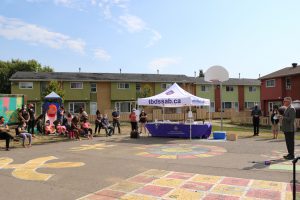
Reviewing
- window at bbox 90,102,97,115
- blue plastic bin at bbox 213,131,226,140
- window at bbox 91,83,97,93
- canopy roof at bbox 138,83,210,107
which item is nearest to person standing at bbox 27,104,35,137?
canopy roof at bbox 138,83,210,107

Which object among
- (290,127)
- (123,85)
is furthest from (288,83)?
(290,127)

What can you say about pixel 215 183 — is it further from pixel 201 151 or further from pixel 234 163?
pixel 201 151

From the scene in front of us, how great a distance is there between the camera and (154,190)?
715cm

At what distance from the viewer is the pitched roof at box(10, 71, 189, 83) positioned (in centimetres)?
4208

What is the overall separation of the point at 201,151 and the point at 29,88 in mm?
33883

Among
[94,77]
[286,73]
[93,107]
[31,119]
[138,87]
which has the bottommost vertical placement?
[31,119]

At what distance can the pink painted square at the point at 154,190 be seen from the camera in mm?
6923

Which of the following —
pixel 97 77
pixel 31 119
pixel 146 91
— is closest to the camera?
pixel 31 119

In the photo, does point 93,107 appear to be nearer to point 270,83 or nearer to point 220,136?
point 270,83

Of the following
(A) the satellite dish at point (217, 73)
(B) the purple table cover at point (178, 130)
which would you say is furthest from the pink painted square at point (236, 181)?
(A) the satellite dish at point (217, 73)

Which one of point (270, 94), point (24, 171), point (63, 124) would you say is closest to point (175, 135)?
point (63, 124)

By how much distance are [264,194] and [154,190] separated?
238 centimetres

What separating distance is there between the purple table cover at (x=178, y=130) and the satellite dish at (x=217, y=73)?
403cm

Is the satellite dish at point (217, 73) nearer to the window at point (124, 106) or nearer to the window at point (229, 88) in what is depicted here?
the window at point (124, 106)
